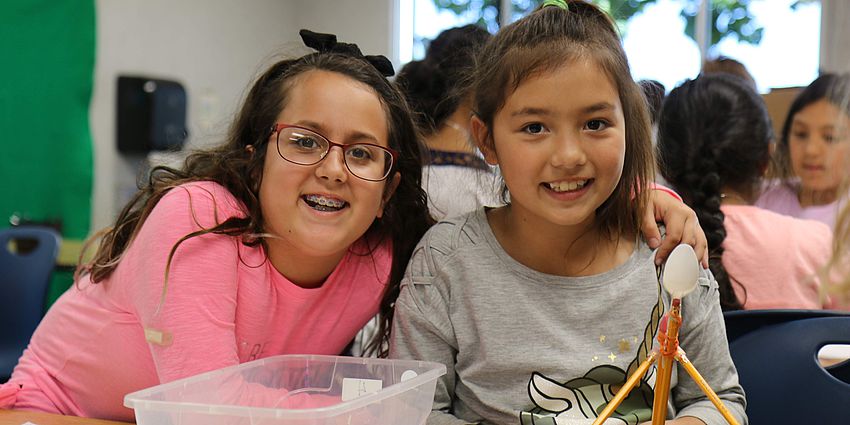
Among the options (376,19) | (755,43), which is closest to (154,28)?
(376,19)

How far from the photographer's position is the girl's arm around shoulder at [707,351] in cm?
110

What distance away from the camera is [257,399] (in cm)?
92

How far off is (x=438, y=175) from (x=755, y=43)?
331 centimetres

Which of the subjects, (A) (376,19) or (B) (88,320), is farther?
(A) (376,19)

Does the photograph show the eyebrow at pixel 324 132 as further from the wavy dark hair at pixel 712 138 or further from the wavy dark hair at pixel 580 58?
the wavy dark hair at pixel 712 138

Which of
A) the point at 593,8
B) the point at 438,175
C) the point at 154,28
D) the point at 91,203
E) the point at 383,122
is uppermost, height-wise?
the point at 154,28

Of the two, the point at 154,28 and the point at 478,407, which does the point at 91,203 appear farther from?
the point at 478,407

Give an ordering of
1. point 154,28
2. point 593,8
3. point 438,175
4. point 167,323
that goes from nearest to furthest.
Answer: point 167,323 < point 593,8 < point 438,175 < point 154,28

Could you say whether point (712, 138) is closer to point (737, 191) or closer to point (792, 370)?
point (737, 191)

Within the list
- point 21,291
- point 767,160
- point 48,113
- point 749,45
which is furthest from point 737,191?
point 48,113

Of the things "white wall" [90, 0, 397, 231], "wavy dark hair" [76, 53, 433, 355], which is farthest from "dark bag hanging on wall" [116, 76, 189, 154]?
"wavy dark hair" [76, 53, 433, 355]

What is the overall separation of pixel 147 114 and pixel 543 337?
3843 mm

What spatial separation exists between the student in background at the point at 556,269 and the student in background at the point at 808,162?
5.33 feet

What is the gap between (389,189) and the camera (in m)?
1.30
